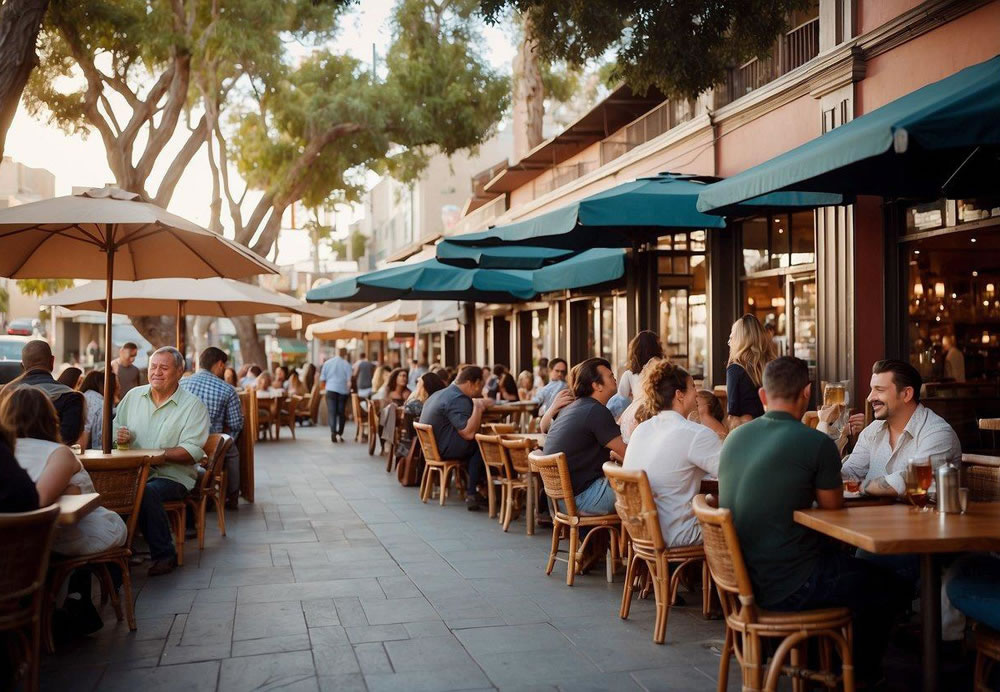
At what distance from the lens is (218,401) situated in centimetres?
980

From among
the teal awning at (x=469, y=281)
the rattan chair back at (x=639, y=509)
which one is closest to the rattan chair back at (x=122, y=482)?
the rattan chair back at (x=639, y=509)

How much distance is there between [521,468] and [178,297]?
17.3 feet

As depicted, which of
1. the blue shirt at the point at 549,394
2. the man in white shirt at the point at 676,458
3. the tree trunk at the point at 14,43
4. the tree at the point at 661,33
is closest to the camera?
the man in white shirt at the point at 676,458

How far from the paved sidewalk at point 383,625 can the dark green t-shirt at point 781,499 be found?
0.88 m

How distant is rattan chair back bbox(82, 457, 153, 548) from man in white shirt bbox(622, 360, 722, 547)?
306 centimetres

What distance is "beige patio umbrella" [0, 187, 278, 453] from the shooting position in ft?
22.6

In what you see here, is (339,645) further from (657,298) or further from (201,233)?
(657,298)

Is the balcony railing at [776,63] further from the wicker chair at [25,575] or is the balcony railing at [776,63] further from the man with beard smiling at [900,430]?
the wicker chair at [25,575]

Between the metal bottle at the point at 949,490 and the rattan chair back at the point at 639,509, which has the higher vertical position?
the metal bottle at the point at 949,490

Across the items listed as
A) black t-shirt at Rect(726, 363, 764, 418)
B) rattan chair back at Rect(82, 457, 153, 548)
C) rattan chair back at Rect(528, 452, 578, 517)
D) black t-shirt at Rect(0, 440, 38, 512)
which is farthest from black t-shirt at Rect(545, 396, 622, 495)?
black t-shirt at Rect(0, 440, 38, 512)

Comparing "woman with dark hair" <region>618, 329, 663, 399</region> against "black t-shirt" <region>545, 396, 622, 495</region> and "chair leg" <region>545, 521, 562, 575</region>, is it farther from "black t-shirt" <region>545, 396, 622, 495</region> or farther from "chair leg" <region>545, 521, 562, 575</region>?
"chair leg" <region>545, 521, 562, 575</region>

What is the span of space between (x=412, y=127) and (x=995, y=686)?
60.3 ft

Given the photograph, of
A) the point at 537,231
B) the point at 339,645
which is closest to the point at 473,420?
the point at 537,231

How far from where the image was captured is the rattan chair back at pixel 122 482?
615 centimetres
